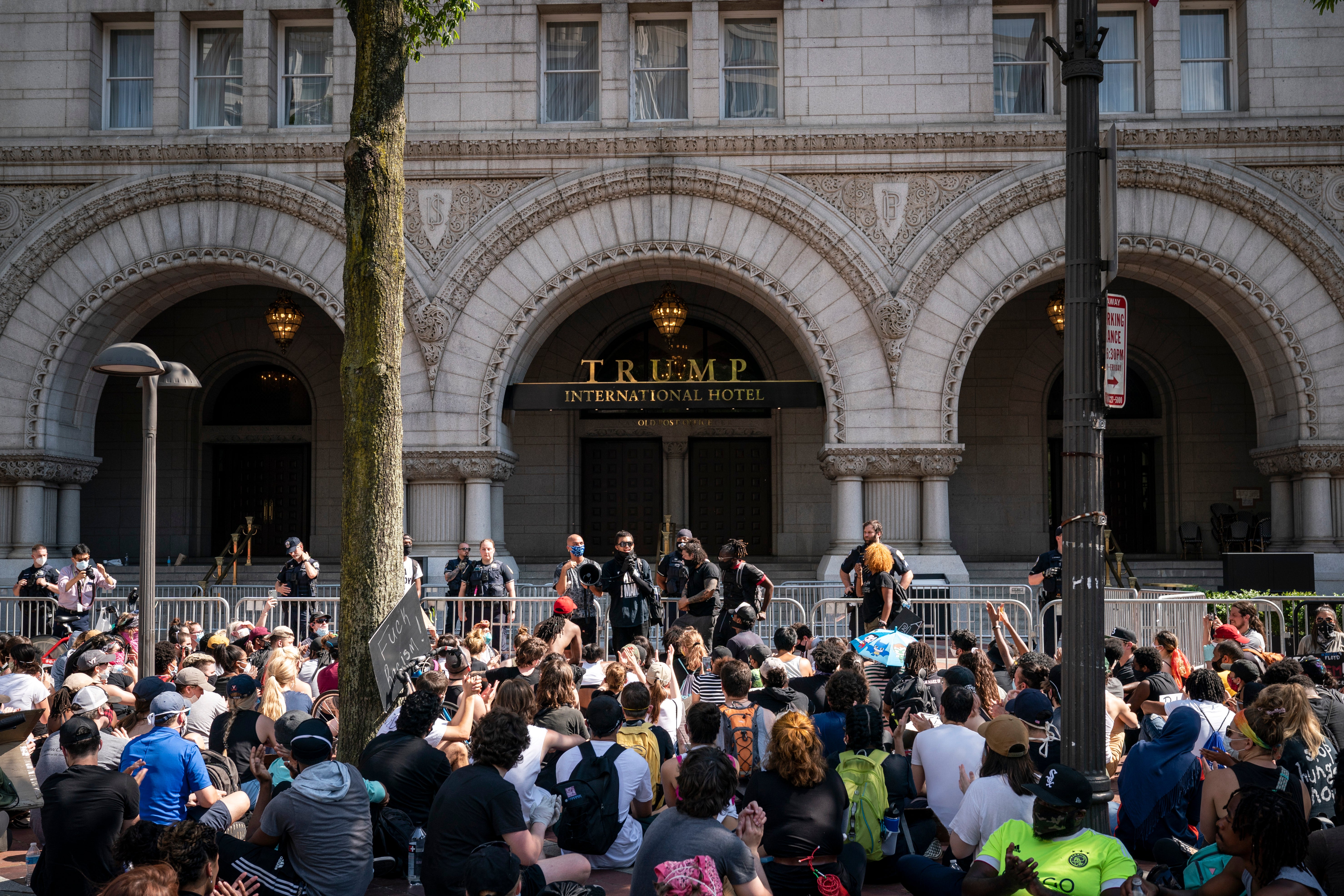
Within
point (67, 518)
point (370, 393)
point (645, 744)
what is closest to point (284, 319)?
point (67, 518)

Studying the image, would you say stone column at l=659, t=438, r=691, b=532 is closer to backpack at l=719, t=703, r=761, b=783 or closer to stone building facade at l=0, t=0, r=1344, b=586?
stone building facade at l=0, t=0, r=1344, b=586

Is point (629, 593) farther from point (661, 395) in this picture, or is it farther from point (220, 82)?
point (220, 82)

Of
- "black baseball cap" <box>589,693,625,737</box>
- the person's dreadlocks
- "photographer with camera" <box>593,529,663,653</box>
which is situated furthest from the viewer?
"photographer with camera" <box>593,529,663,653</box>

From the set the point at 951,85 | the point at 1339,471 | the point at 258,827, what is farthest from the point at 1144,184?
the point at 258,827

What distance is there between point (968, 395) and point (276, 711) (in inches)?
691

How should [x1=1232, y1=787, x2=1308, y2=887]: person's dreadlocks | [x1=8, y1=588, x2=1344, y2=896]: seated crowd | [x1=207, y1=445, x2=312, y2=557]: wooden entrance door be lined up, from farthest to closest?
[x1=207, y1=445, x2=312, y2=557]: wooden entrance door, [x1=8, y1=588, x2=1344, y2=896]: seated crowd, [x1=1232, y1=787, x2=1308, y2=887]: person's dreadlocks

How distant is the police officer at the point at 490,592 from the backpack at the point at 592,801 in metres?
8.01

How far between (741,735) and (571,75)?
14709 mm

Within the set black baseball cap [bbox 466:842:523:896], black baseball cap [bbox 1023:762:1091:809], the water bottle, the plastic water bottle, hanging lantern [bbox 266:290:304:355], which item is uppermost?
hanging lantern [bbox 266:290:304:355]

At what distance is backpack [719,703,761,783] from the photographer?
7.81 meters

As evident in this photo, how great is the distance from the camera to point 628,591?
13.8 meters

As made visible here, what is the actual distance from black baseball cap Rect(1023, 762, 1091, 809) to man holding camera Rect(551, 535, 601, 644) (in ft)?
30.7

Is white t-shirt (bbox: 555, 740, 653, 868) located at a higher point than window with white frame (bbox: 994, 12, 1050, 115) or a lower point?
lower

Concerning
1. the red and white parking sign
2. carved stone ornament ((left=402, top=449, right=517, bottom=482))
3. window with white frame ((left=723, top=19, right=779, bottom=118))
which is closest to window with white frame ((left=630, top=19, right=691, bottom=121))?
window with white frame ((left=723, top=19, right=779, bottom=118))
